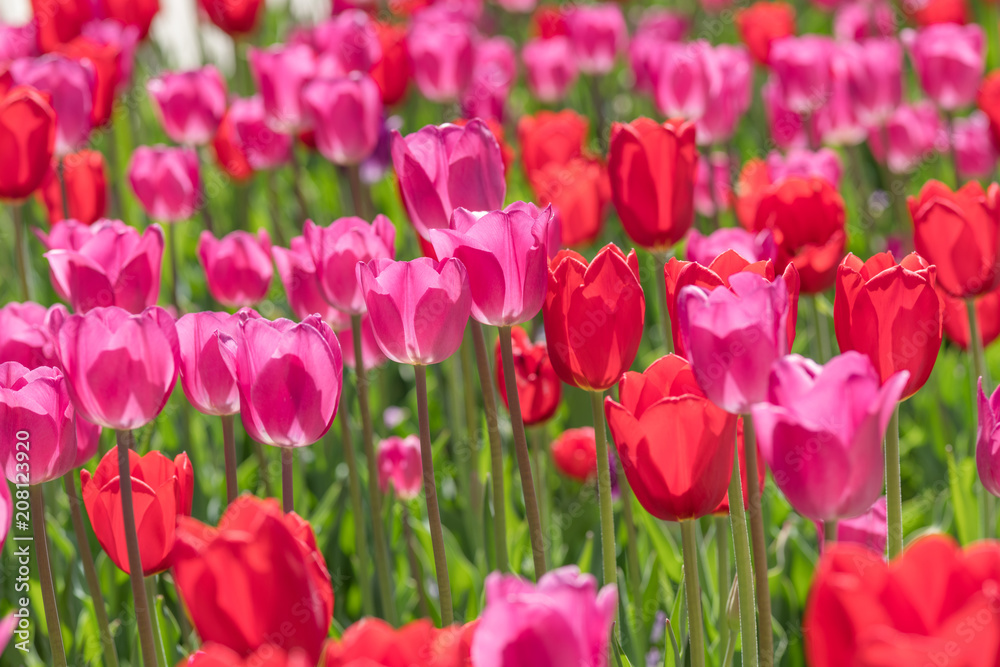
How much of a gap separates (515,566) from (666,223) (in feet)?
2.21

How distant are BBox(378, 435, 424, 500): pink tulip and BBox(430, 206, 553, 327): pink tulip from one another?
886 millimetres

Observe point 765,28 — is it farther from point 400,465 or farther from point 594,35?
point 400,465

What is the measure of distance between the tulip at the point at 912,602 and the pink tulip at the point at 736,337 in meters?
0.27

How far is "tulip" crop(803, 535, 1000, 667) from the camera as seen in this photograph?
68 cm

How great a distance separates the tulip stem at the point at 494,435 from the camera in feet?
4.71

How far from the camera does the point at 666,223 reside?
1.73 metres

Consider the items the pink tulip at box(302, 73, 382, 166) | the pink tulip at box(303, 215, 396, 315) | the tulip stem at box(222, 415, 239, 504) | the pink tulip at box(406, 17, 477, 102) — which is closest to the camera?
the tulip stem at box(222, 415, 239, 504)

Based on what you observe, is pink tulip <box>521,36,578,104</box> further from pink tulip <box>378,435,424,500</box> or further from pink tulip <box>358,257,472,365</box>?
pink tulip <box>358,257,472,365</box>

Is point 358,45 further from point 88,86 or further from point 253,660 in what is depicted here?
point 253,660

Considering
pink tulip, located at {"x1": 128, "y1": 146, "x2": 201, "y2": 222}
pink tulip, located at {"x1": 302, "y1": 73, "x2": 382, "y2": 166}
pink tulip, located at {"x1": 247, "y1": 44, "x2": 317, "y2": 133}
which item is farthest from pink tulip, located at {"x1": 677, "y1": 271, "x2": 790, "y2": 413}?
pink tulip, located at {"x1": 247, "y1": 44, "x2": 317, "y2": 133}

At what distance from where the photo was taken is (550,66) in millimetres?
3998

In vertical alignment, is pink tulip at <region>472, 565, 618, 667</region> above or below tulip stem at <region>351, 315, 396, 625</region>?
above

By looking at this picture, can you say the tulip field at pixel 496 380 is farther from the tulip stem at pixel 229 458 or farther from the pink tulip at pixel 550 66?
the pink tulip at pixel 550 66

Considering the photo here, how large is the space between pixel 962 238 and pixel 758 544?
786 mm
